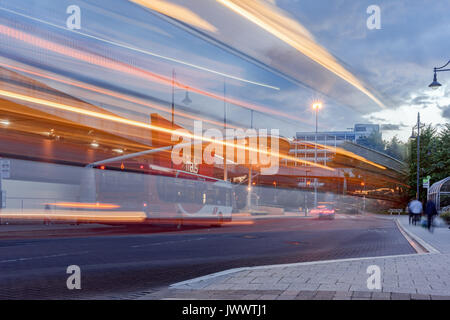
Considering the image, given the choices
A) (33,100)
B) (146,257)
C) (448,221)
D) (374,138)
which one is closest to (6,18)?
(33,100)

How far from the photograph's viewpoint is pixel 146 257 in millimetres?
10844

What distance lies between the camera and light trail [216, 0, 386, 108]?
10.0 metres

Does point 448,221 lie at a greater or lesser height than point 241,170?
lesser

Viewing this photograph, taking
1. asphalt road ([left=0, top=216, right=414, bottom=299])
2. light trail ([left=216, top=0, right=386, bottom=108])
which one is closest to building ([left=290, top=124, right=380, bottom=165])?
light trail ([left=216, top=0, right=386, bottom=108])

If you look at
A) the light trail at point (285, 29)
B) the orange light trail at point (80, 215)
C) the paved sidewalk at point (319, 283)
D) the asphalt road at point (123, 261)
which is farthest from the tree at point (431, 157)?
the paved sidewalk at point (319, 283)

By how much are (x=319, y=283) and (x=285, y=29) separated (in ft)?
25.1

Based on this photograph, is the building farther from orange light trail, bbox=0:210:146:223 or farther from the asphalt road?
the asphalt road

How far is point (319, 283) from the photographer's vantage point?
264 inches

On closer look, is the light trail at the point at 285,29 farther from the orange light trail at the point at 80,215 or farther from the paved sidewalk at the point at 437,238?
the orange light trail at the point at 80,215

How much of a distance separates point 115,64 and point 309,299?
38.5ft

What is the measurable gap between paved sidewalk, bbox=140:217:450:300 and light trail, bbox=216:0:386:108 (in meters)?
6.36
